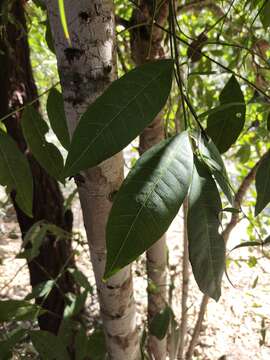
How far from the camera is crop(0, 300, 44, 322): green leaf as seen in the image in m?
0.73

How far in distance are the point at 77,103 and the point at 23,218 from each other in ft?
2.81

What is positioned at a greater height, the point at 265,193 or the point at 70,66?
the point at 70,66

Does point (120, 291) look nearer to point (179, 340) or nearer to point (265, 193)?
point (265, 193)

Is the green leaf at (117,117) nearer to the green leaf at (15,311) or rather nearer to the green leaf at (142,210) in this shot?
the green leaf at (142,210)

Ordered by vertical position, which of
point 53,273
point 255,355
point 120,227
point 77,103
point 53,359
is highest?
point 77,103

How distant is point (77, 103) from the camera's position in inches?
16.4

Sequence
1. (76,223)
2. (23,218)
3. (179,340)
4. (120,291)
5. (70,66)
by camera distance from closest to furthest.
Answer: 1. (70,66)
2. (120,291)
3. (179,340)
4. (23,218)
5. (76,223)

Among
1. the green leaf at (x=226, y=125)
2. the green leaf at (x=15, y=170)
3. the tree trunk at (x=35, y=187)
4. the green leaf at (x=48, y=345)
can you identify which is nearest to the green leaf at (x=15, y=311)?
the green leaf at (x=48, y=345)

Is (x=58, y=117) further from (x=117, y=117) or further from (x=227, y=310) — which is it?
(x=227, y=310)

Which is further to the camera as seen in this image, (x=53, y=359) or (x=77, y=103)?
(x=53, y=359)

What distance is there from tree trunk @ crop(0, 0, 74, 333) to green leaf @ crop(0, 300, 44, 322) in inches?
9.5

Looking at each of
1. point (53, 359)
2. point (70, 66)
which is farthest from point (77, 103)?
point (53, 359)

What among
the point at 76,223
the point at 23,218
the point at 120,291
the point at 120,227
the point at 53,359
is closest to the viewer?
the point at 120,227

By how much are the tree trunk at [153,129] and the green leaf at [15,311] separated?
27 centimetres
